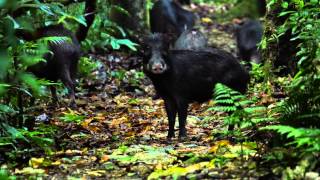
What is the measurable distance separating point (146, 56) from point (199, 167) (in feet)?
8.10

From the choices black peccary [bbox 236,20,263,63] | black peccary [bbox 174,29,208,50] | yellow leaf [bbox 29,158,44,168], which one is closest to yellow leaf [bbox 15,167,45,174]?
yellow leaf [bbox 29,158,44,168]

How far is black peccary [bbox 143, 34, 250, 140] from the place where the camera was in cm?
704

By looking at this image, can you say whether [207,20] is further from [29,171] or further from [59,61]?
[29,171]

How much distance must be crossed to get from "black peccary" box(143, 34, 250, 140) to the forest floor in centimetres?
36

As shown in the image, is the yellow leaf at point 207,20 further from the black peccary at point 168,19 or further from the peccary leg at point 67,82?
the peccary leg at point 67,82

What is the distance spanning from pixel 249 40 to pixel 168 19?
307cm

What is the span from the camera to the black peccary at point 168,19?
16.0 meters

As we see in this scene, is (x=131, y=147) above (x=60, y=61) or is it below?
below

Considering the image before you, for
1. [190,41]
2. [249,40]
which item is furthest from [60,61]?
[249,40]

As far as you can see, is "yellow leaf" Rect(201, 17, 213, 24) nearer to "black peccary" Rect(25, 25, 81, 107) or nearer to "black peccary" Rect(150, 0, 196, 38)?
"black peccary" Rect(150, 0, 196, 38)

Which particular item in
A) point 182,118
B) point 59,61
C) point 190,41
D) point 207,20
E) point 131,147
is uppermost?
point 207,20

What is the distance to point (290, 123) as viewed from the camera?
475 centimetres

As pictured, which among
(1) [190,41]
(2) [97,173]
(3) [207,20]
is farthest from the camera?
(3) [207,20]

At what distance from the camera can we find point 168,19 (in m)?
16.1
